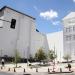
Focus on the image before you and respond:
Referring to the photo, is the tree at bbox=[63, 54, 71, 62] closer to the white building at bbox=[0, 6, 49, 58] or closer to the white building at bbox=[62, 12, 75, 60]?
the white building at bbox=[62, 12, 75, 60]

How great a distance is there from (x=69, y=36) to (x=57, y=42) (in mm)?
10257

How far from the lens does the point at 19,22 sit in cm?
8712

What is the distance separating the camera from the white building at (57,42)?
278 feet

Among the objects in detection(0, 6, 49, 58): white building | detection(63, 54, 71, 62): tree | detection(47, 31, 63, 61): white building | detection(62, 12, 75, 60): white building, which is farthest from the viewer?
detection(47, 31, 63, 61): white building

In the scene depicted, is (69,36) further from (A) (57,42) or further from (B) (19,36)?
(B) (19,36)

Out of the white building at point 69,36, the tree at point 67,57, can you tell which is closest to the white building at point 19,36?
the white building at point 69,36

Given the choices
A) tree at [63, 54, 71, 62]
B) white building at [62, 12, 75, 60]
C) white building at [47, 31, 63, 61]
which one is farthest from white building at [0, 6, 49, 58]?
tree at [63, 54, 71, 62]

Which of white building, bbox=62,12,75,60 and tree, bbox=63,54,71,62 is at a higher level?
white building, bbox=62,12,75,60

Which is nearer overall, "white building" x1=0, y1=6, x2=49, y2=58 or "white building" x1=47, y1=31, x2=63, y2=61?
"white building" x1=0, y1=6, x2=49, y2=58

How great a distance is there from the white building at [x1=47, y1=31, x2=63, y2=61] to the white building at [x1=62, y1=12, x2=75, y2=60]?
4886 mm

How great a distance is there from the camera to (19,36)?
282ft

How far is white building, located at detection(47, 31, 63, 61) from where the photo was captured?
84.9 metres

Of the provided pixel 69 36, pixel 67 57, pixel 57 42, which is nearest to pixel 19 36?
pixel 57 42

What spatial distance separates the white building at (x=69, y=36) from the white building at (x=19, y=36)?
1574 cm
